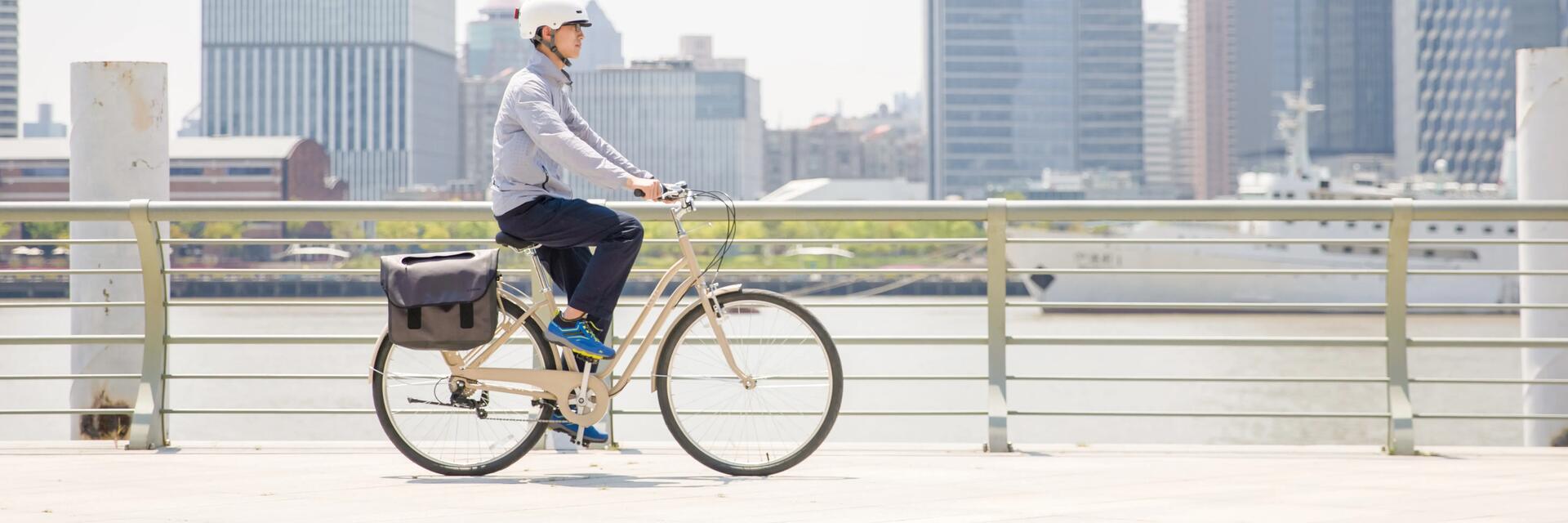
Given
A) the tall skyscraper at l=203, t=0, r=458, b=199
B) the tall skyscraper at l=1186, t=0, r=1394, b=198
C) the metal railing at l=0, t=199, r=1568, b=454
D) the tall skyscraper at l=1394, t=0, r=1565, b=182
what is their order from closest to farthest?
the metal railing at l=0, t=199, r=1568, b=454, the tall skyscraper at l=203, t=0, r=458, b=199, the tall skyscraper at l=1394, t=0, r=1565, b=182, the tall skyscraper at l=1186, t=0, r=1394, b=198

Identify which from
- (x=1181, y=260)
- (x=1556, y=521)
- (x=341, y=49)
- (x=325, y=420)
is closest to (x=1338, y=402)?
(x=325, y=420)

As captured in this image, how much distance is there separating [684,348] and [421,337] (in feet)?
2.48

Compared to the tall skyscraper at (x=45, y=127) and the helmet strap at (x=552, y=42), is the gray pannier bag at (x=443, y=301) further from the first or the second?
Result: the tall skyscraper at (x=45, y=127)

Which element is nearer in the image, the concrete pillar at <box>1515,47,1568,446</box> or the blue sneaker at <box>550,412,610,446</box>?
the blue sneaker at <box>550,412,610,446</box>

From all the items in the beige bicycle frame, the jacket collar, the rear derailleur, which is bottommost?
the rear derailleur

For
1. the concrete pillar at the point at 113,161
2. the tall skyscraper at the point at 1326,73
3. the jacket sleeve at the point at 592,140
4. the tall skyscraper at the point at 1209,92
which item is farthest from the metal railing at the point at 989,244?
the tall skyscraper at the point at 1209,92

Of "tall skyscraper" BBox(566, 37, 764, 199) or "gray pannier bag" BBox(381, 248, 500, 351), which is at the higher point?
"tall skyscraper" BBox(566, 37, 764, 199)

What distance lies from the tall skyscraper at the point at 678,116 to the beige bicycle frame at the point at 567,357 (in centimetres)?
12554

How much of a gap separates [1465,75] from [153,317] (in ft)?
473

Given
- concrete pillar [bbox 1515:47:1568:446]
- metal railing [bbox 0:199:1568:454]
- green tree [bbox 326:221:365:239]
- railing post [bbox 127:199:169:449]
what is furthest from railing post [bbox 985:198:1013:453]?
green tree [bbox 326:221:365:239]

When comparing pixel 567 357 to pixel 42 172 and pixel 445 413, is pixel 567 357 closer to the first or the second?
pixel 445 413

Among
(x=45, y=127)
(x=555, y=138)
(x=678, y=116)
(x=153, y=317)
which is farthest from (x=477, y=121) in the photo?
(x=555, y=138)

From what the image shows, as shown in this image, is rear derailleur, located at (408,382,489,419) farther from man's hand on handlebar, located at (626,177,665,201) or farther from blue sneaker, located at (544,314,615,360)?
man's hand on handlebar, located at (626,177,665,201)

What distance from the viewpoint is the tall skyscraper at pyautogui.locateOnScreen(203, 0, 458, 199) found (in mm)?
131125
